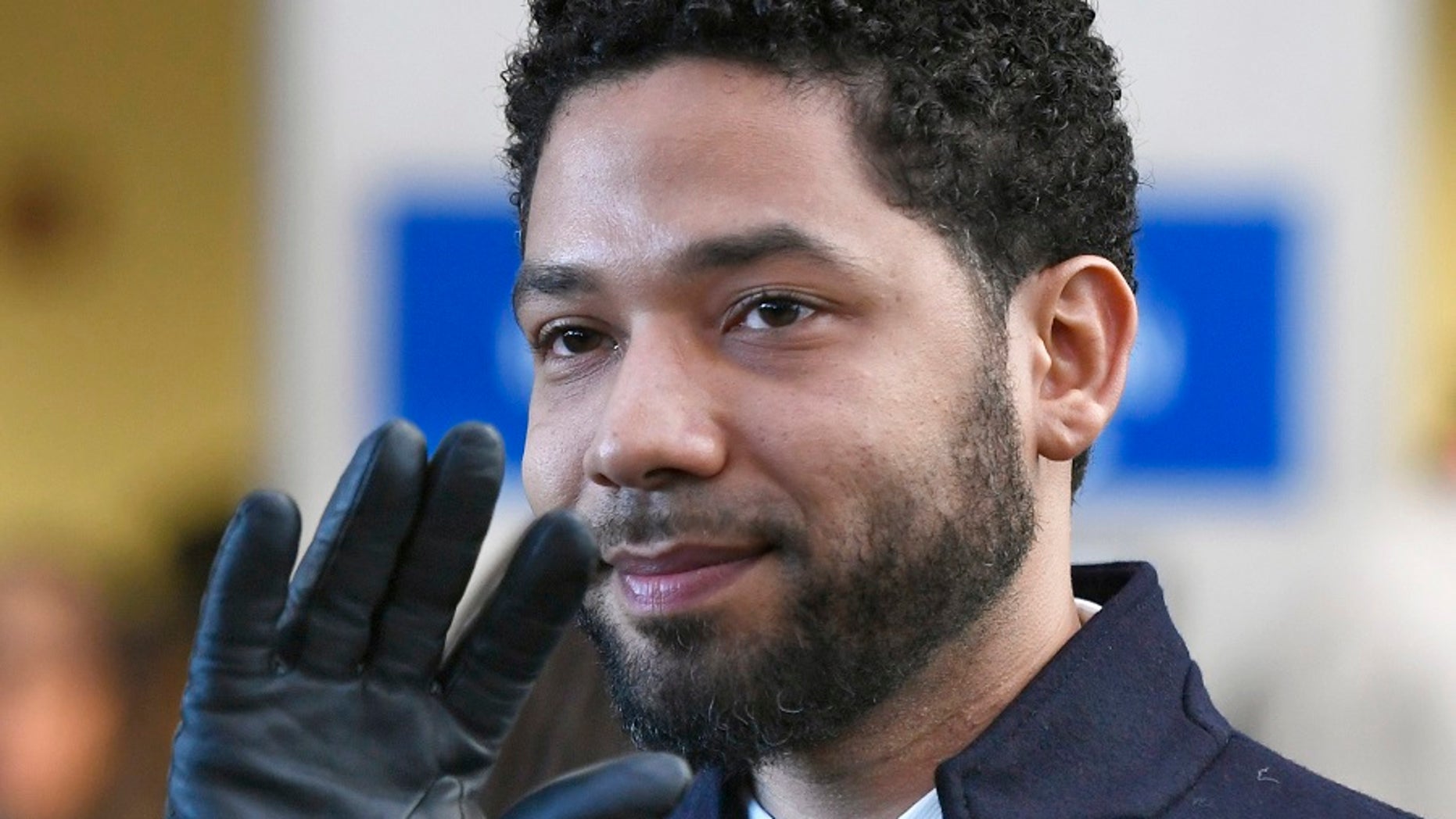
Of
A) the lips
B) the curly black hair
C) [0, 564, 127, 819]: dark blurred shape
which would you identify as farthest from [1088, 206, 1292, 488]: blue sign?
the lips

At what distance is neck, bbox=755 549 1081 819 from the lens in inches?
74.6

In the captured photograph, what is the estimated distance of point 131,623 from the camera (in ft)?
14.8

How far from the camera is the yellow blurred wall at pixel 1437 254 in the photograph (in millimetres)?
6219

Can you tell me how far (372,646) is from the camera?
173 cm

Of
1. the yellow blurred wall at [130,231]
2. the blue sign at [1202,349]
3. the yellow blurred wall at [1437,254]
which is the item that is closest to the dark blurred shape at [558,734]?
the blue sign at [1202,349]

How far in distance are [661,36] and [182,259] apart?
5.28 meters

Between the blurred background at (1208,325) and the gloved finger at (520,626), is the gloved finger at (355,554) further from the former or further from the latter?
the blurred background at (1208,325)

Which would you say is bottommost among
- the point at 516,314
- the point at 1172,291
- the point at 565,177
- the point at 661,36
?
the point at 1172,291

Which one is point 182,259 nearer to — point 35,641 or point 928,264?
point 35,641

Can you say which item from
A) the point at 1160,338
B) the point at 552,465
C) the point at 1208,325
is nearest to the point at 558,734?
the point at 552,465

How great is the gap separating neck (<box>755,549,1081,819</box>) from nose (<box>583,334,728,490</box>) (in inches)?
11.3

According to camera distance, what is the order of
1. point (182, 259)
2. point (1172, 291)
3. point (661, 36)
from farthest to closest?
point (182, 259)
point (1172, 291)
point (661, 36)

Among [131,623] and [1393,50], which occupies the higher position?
[1393,50]

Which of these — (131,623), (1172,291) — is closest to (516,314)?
(131,623)
